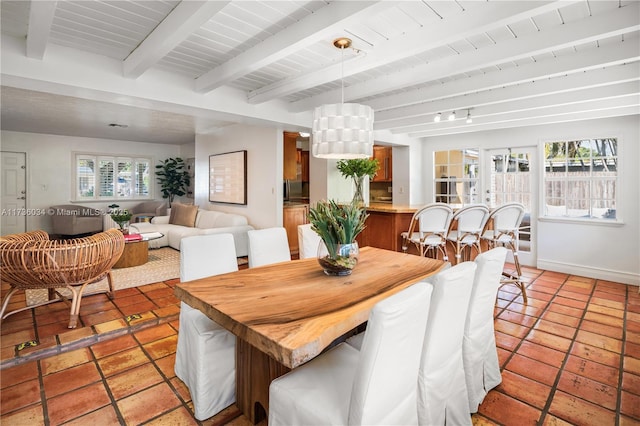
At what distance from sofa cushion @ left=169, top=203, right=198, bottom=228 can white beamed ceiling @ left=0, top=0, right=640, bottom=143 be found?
2894 mm

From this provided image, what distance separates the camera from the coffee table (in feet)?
15.4

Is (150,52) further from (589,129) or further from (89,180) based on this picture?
(89,180)

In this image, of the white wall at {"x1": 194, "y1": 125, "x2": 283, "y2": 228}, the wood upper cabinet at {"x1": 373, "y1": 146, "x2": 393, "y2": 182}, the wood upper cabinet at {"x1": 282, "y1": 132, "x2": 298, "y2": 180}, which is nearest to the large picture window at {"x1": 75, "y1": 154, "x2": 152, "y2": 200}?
the white wall at {"x1": 194, "y1": 125, "x2": 283, "y2": 228}

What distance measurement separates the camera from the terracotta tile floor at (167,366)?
5.97 ft

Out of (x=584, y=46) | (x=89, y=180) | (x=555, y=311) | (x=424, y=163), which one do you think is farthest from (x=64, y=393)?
(x=89, y=180)

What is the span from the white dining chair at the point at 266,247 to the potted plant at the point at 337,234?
689 millimetres

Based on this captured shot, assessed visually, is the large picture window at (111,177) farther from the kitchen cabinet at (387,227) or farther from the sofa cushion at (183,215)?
the kitchen cabinet at (387,227)

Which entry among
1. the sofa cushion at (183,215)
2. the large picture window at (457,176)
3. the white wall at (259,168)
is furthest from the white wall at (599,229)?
the sofa cushion at (183,215)

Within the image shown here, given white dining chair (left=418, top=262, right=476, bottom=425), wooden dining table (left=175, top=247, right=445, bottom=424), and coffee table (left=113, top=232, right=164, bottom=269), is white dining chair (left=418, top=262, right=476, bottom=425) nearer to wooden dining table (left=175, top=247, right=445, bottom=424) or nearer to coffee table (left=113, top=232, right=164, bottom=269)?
wooden dining table (left=175, top=247, right=445, bottom=424)

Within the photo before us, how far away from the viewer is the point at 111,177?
8391 millimetres

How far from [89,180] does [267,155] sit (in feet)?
17.9

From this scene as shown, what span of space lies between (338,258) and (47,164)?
8.30 metres

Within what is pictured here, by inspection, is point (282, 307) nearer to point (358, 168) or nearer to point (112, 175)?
point (358, 168)

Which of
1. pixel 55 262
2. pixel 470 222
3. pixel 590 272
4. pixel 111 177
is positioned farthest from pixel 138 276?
pixel 590 272
